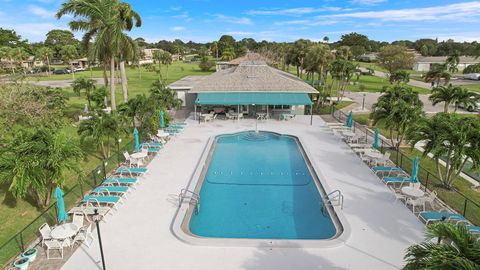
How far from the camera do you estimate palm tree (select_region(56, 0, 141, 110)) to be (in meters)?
25.7

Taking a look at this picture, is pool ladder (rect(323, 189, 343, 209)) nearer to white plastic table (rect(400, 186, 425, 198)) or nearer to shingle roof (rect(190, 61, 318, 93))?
white plastic table (rect(400, 186, 425, 198))

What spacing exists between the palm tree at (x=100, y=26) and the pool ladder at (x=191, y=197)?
47.6 feet

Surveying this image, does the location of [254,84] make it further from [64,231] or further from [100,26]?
[64,231]

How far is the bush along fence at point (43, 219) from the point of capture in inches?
435

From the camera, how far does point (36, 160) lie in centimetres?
1267

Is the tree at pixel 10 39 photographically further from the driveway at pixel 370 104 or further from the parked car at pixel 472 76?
the parked car at pixel 472 76

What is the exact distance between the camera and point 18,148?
12.6 meters

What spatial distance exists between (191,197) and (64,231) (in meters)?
5.51

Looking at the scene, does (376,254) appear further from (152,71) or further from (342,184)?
(152,71)

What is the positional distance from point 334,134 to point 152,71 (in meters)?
73.0

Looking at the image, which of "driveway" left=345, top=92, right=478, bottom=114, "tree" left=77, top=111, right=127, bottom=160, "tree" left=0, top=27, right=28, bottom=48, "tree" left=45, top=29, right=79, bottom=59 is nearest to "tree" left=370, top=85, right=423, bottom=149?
"driveway" left=345, top=92, right=478, bottom=114

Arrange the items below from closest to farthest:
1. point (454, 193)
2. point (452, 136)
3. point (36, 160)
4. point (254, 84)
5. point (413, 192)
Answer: point (36, 160) < point (413, 192) < point (452, 136) < point (454, 193) < point (254, 84)

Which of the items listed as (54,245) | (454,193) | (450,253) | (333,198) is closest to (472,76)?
(454,193)

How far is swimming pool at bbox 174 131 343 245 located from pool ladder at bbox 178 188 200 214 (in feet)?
0.44
